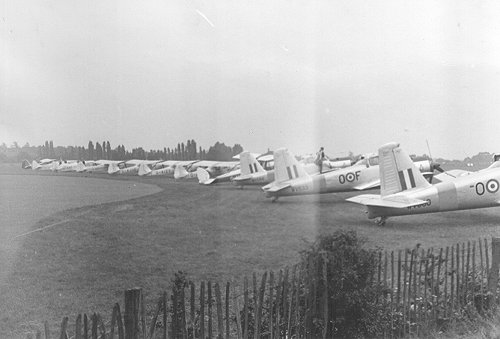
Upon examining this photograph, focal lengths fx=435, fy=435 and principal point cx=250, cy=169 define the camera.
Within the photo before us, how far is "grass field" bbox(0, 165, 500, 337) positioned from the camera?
3.15m

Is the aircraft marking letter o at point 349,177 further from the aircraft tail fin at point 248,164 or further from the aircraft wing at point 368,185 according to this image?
the aircraft tail fin at point 248,164

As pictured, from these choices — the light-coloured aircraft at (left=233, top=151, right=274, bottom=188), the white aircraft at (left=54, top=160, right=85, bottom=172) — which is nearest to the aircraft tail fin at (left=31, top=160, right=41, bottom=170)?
the white aircraft at (left=54, top=160, right=85, bottom=172)

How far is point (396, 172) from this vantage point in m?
5.32

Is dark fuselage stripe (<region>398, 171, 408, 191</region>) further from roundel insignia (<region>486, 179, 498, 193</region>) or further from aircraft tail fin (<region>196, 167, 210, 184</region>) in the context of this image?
aircraft tail fin (<region>196, 167, 210, 184</region>)

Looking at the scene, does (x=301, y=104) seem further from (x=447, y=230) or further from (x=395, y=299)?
(x=447, y=230)

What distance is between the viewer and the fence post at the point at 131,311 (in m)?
2.67

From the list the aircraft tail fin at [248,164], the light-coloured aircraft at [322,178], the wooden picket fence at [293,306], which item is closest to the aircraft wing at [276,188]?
the light-coloured aircraft at [322,178]

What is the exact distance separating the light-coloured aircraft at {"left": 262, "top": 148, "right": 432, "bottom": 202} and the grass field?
14cm

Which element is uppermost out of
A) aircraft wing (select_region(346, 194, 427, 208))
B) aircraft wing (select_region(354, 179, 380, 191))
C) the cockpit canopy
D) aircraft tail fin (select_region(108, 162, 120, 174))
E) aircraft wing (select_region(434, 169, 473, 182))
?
the cockpit canopy

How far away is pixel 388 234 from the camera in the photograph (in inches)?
182

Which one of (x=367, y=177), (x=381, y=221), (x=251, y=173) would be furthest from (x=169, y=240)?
(x=367, y=177)

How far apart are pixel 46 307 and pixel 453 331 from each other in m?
3.49

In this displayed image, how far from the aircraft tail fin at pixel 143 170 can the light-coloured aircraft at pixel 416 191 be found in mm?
2315

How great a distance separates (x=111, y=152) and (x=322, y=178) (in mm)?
2491
